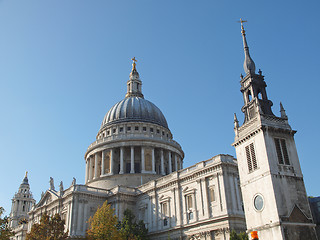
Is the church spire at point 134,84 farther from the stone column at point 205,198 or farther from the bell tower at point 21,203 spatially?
the bell tower at point 21,203

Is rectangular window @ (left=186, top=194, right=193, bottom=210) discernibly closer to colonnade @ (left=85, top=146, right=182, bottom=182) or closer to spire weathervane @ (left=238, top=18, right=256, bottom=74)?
colonnade @ (left=85, top=146, right=182, bottom=182)

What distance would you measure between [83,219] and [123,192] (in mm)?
7336

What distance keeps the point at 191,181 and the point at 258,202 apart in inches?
695

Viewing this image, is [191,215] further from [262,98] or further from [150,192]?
[262,98]

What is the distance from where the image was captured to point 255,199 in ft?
100

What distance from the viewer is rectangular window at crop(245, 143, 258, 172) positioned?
31734 mm

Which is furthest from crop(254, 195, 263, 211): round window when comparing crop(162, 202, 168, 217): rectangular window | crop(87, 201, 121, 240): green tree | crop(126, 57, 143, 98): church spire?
crop(126, 57, 143, 98): church spire

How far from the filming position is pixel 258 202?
98.9ft

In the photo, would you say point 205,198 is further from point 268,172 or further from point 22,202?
point 22,202

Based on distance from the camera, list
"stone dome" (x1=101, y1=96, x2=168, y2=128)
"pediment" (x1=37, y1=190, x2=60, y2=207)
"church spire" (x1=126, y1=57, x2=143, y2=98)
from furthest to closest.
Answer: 1. "church spire" (x1=126, y1=57, x2=143, y2=98)
2. "stone dome" (x1=101, y1=96, x2=168, y2=128)
3. "pediment" (x1=37, y1=190, x2=60, y2=207)

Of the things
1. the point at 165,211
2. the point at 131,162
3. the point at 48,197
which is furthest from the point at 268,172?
the point at 48,197

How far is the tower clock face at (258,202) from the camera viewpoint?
29.8 meters

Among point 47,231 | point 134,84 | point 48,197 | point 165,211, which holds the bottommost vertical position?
point 47,231

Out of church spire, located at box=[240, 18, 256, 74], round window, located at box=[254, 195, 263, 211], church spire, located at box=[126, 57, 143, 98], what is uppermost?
church spire, located at box=[126, 57, 143, 98]
